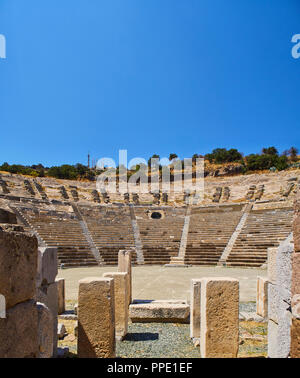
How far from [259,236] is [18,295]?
20.5 metres

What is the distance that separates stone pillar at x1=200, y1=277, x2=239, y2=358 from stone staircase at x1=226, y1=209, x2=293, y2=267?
14.3 meters

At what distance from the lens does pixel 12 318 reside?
5.96 feet

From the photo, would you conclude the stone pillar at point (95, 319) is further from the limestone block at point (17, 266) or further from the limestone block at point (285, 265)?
the limestone block at point (285, 265)

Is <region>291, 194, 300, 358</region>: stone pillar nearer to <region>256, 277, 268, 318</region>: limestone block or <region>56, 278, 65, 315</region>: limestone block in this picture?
<region>256, 277, 268, 318</region>: limestone block

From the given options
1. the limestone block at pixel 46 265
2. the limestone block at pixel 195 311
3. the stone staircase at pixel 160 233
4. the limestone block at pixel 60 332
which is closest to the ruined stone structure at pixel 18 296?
the limestone block at pixel 46 265

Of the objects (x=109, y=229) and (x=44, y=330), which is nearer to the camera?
A: (x=44, y=330)

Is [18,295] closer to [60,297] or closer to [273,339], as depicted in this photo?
[273,339]

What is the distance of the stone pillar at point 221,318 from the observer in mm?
3751

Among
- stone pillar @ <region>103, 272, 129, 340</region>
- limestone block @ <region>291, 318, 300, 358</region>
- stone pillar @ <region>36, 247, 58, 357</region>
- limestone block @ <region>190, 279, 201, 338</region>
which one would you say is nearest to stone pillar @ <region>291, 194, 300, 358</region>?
limestone block @ <region>291, 318, 300, 358</region>

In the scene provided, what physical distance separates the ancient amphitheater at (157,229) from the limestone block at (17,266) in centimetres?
1629

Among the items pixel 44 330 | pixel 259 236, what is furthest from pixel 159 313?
pixel 259 236

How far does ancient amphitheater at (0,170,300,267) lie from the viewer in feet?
61.1

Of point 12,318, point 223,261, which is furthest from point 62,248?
point 12,318

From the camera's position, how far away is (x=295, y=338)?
212 cm
